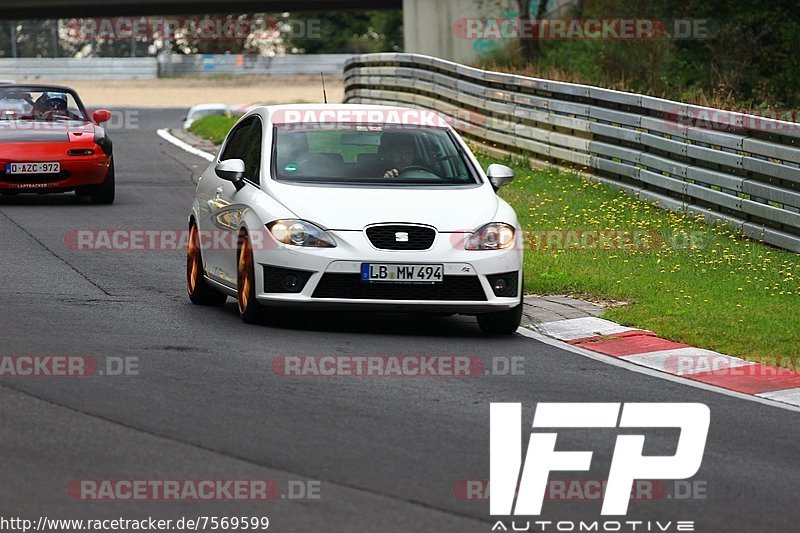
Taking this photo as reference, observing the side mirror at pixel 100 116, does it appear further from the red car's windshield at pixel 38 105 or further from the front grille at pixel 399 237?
the front grille at pixel 399 237

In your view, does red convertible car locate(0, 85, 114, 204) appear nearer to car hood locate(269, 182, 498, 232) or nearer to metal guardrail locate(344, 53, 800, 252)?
metal guardrail locate(344, 53, 800, 252)

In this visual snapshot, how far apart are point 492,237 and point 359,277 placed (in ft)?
3.25

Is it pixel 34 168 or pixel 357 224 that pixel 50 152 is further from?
pixel 357 224

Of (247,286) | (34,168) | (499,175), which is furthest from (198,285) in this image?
(34,168)

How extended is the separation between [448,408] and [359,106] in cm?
437

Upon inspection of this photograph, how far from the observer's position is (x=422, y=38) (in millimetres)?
41156

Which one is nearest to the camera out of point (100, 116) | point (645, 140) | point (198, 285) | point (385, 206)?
point (385, 206)

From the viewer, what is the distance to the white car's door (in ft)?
36.1

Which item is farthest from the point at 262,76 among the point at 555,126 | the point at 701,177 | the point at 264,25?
the point at 701,177

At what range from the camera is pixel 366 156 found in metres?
11.3

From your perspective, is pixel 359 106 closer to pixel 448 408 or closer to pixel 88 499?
pixel 448 408

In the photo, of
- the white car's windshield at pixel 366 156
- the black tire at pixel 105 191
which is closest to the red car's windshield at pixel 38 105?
the black tire at pixel 105 191

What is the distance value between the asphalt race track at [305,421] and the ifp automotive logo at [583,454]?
7 cm

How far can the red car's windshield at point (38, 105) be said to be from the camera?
1997cm
